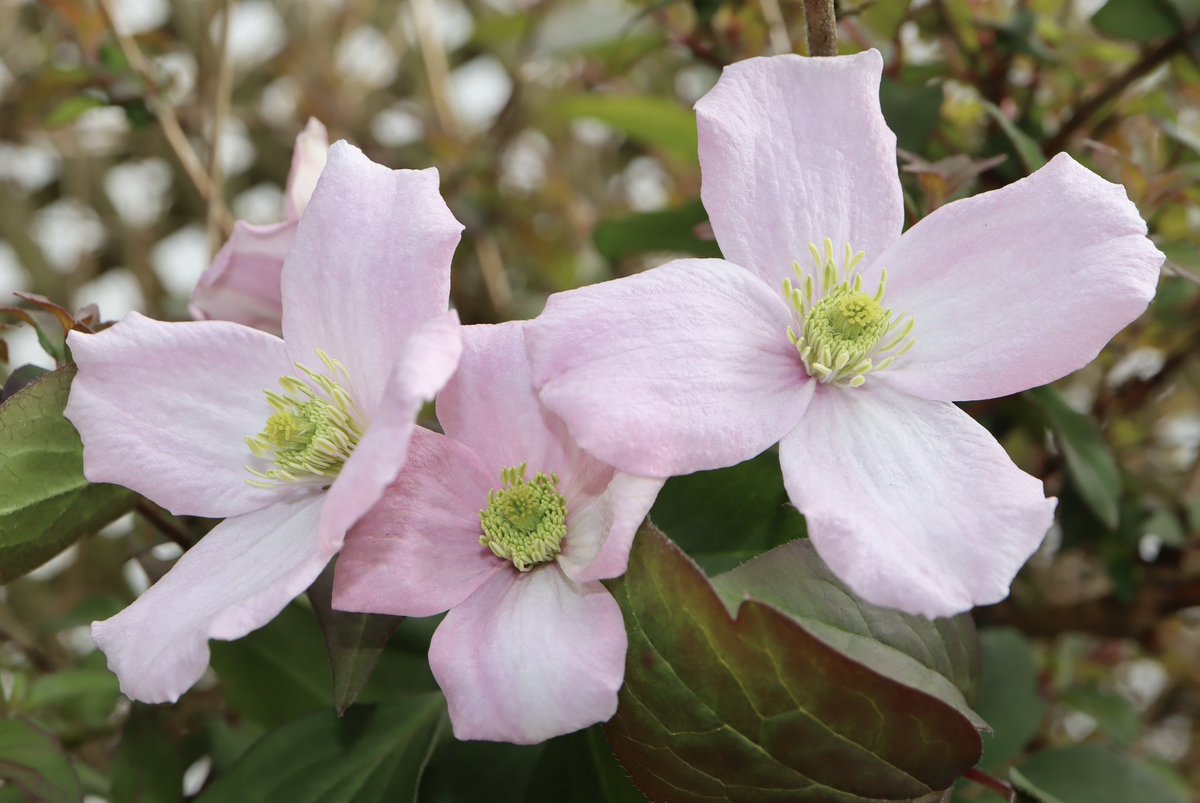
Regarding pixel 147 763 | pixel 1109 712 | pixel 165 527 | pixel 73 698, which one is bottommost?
pixel 1109 712

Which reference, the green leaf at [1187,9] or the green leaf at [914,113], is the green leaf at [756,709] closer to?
the green leaf at [914,113]

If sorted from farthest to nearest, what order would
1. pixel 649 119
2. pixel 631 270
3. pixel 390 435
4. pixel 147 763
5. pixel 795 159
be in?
pixel 631 270 → pixel 649 119 → pixel 147 763 → pixel 795 159 → pixel 390 435

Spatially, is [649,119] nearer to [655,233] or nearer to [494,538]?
[655,233]

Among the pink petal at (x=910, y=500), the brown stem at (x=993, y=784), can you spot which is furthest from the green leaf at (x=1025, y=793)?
the pink petal at (x=910, y=500)

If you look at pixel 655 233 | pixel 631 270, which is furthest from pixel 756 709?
pixel 631 270

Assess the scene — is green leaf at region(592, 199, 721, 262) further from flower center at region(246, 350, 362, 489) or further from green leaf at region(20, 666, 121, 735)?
green leaf at region(20, 666, 121, 735)

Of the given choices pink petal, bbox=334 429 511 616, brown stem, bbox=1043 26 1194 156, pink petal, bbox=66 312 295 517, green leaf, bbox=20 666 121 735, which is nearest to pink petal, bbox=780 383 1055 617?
pink petal, bbox=334 429 511 616
